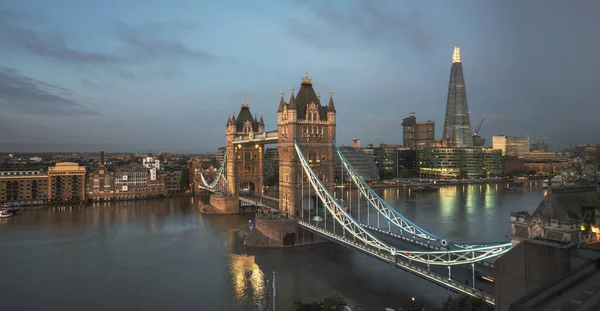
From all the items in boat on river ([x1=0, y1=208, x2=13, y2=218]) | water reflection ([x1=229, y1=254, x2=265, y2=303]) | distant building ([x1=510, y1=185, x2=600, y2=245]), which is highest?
distant building ([x1=510, y1=185, x2=600, y2=245])

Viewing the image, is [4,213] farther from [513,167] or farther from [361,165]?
[513,167]

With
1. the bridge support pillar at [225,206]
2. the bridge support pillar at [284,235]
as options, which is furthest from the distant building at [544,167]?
the bridge support pillar at [284,235]

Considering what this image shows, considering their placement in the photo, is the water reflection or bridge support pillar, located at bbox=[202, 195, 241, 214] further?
bridge support pillar, located at bbox=[202, 195, 241, 214]

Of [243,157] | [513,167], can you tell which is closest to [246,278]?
[243,157]

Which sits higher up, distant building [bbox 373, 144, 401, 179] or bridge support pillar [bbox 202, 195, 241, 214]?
distant building [bbox 373, 144, 401, 179]

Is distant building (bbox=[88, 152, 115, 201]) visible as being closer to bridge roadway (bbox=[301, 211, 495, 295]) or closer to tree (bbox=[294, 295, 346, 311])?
bridge roadway (bbox=[301, 211, 495, 295])

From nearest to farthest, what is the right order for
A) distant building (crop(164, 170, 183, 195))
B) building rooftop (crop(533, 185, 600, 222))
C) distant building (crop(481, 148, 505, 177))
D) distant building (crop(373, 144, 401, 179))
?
building rooftop (crop(533, 185, 600, 222)) → distant building (crop(164, 170, 183, 195)) → distant building (crop(481, 148, 505, 177)) → distant building (crop(373, 144, 401, 179))

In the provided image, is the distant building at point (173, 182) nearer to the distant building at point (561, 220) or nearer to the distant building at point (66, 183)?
the distant building at point (66, 183)

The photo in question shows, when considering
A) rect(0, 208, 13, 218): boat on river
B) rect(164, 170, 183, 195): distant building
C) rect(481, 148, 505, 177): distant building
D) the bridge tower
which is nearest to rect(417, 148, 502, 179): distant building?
rect(481, 148, 505, 177): distant building
